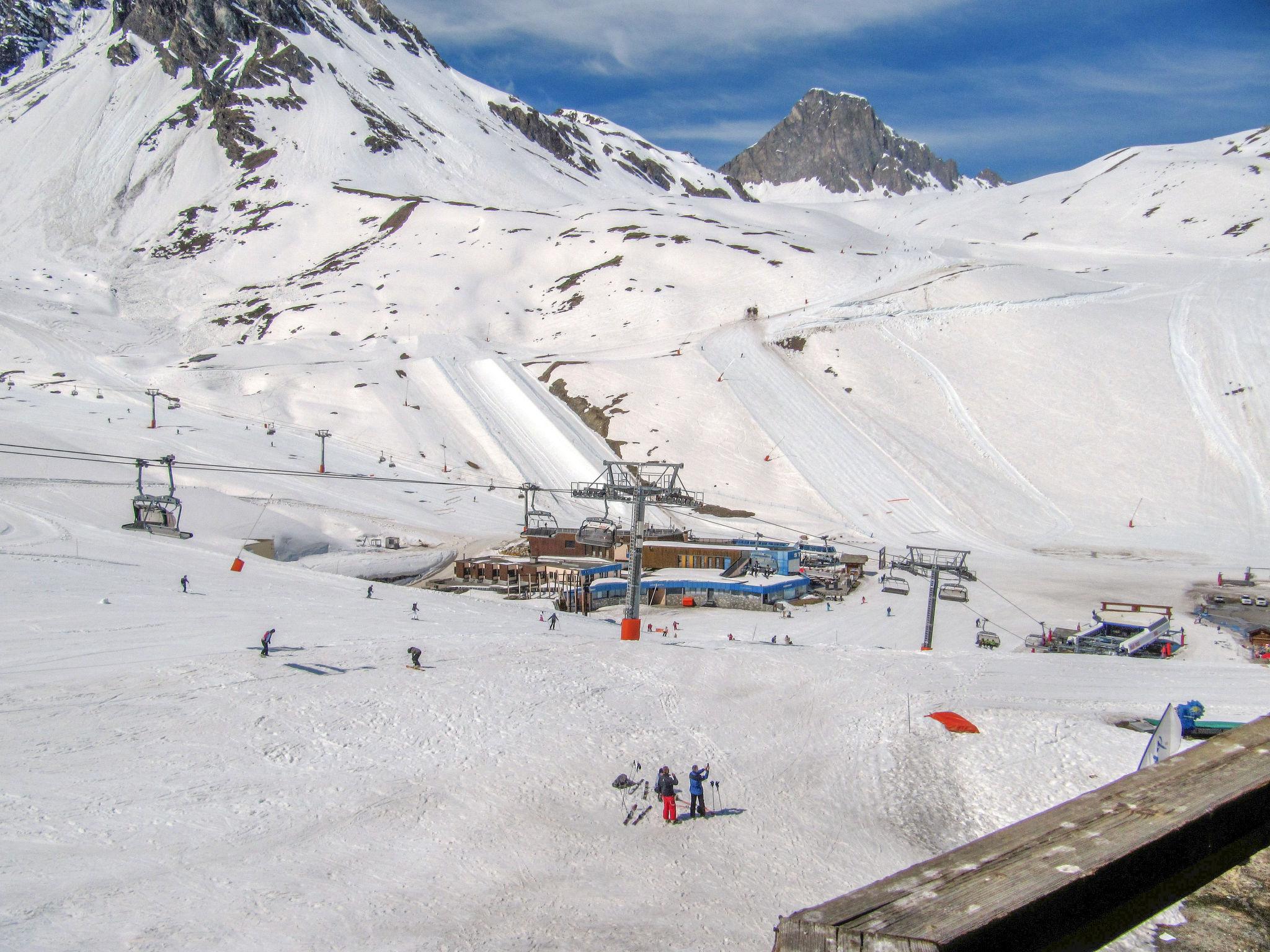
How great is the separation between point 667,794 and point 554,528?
117 ft

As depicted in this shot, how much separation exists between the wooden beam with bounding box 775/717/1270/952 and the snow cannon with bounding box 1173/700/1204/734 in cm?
1828

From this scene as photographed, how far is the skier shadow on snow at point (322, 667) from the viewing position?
18.8 m

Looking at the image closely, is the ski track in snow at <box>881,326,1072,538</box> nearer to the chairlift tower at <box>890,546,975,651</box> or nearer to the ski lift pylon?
the chairlift tower at <box>890,546,975,651</box>

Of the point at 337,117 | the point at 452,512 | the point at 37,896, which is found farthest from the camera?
the point at 337,117

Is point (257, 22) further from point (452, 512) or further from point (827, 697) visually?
point (827, 697)

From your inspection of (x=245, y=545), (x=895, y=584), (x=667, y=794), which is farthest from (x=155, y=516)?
(x=895, y=584)

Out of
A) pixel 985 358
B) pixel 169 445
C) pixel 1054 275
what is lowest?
pixel 169 445

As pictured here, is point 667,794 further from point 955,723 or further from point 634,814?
point 955,723

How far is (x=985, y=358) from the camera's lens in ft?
257

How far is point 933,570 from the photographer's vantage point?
31.6 metres

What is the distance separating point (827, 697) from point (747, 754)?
420cm

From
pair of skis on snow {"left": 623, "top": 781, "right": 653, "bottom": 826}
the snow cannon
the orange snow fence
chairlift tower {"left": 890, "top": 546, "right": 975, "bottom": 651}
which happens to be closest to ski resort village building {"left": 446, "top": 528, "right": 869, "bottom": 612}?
chairlift tower {"left": 890, "top": 546, "right": 975, "bottom": 651}

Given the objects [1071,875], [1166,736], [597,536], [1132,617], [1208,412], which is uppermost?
[1208,412]

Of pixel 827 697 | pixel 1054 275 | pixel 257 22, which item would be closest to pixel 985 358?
pixel 1054 275
